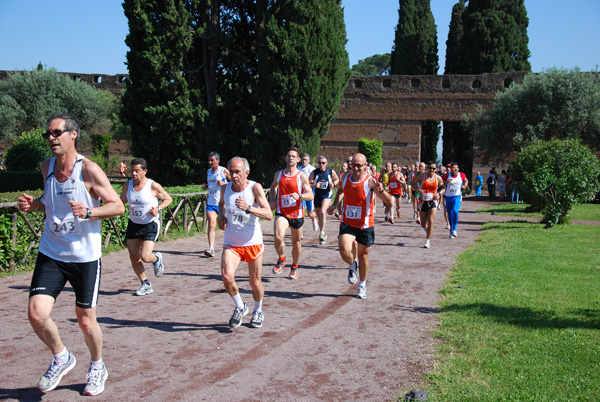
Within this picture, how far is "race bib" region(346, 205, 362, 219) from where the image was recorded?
802 centimetres

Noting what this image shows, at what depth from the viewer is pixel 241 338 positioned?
6.06 meters

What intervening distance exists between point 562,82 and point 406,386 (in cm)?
3278

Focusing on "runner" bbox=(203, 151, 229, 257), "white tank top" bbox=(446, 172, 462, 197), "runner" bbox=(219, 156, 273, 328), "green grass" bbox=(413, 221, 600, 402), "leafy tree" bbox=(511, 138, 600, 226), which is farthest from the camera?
"leafy tree" bbox=(511, 138, 600, 226)

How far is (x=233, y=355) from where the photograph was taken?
18.0ft

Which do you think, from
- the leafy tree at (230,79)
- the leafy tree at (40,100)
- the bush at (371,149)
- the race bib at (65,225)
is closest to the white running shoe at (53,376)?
the race bib at (65,225)

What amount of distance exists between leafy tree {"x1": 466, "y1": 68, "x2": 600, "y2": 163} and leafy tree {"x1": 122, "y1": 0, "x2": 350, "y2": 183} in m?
14.9

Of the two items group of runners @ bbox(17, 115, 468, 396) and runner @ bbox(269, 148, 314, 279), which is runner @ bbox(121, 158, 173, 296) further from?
runner @ bbox(269, 148, 314, 279)

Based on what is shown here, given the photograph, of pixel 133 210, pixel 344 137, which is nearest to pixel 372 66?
pixel 344 137

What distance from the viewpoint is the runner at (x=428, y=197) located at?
1292 cm

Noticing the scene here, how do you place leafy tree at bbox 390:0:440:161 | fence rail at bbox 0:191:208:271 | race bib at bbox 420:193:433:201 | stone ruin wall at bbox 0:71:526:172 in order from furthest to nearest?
leafy tree at bbox 390:0:440:161 → stone ruin wall at bbox 0:71:526:172 → race bib at bbox 420:193:433:201 → fence rail at bbox 0:191:208:271

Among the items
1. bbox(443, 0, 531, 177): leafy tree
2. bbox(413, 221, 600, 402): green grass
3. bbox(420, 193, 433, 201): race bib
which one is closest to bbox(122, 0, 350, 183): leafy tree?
bbox(420, 193, 433, 201): race bib

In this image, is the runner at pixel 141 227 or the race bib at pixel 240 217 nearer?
the race bib at pixel 240 217

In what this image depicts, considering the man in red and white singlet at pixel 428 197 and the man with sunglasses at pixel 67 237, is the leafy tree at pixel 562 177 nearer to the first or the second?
the man in red and white singlet at pixel 428 197

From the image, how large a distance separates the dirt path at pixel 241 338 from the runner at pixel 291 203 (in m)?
0.48
